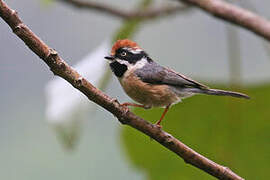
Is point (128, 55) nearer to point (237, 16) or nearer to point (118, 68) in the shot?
point (118, 68)

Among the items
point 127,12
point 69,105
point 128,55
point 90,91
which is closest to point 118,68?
point 128,55

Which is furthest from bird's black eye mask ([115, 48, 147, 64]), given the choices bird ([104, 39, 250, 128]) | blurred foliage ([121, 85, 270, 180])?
blurred foliage ([121, 85, 270, 180])

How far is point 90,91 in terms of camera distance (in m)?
1.39

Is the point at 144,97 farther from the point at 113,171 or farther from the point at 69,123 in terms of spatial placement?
the point at 113,171

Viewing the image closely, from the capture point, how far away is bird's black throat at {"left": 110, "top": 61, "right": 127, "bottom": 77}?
220 cm

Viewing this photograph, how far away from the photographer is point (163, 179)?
2.20 m

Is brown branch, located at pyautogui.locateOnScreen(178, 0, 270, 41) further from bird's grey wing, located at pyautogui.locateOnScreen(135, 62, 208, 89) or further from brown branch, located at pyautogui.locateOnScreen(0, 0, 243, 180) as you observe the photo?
brown branch, located at pyautogui.locateOnScreen(0, 0, 243, 180)

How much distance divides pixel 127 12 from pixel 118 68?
1.57ft

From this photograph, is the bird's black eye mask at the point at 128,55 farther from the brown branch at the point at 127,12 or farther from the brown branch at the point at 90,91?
the brown branch at the point at 90,91

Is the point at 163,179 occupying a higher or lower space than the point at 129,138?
lower

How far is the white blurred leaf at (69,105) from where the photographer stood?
6.08 ft

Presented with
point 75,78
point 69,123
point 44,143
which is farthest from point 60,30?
point 75,78

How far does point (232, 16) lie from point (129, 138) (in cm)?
65

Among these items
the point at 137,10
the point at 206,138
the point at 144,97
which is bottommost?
the point at 206,138
